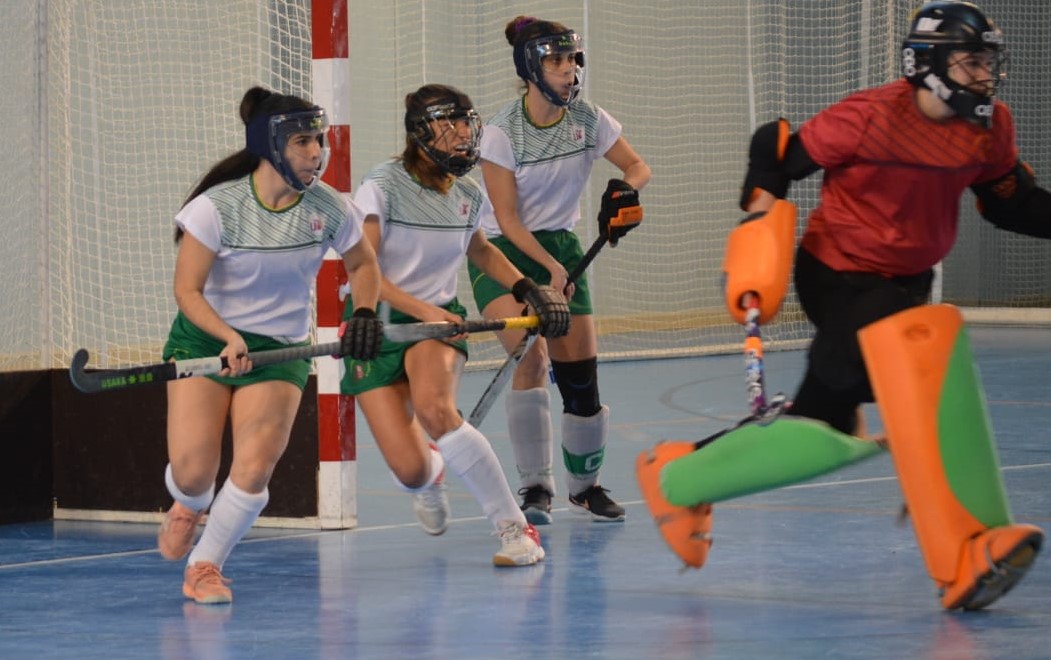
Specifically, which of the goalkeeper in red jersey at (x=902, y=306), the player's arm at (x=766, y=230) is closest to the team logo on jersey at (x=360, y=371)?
the goalkeeper in red jersey at (x=902, y=306)

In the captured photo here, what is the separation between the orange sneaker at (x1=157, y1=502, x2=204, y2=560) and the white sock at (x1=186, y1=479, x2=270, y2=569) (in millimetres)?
332

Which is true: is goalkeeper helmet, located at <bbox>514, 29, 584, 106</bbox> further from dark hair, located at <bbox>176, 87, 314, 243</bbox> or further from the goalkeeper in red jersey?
the goalkeeper in red jersey

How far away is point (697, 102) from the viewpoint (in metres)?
13.9

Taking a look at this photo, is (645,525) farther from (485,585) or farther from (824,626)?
(824,626)

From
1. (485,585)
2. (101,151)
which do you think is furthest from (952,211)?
(101,151)

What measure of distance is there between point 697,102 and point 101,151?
6.61m

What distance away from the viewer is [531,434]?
20.3 ft

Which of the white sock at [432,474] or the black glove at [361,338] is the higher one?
the black glove at [361,338]

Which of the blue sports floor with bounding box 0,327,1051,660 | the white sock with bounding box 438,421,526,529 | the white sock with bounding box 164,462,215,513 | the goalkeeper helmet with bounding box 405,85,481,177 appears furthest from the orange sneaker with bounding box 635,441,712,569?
the white sock with bounding box 164,462,215,513

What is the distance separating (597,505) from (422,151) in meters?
1.46

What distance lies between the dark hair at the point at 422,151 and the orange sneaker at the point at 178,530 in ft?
3.88

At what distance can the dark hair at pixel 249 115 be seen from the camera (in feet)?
16.3

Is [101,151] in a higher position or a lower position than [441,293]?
higher

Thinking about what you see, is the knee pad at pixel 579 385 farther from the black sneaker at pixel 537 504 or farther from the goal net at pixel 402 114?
the goal net at pixel 402 114
